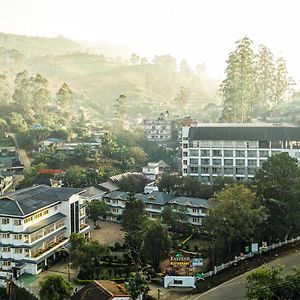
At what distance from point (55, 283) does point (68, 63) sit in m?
130

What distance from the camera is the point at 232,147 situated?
148ft

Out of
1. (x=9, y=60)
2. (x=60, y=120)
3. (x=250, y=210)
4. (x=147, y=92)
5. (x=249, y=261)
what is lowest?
(x=249, y=261)

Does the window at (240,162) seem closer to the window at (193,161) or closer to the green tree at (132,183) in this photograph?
the window at (193,161)

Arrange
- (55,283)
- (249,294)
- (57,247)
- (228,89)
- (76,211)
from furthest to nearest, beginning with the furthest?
(228,89) → (76,211) → (57,247) → (55,283) → (249,294)

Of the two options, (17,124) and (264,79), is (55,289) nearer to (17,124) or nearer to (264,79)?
(17,124)

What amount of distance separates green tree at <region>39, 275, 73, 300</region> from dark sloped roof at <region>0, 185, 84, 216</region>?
268 inches

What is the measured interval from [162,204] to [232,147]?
10775mm

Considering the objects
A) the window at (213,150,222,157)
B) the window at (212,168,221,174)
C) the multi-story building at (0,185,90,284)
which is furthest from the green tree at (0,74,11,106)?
the multi-story building at (0,185,90,284)

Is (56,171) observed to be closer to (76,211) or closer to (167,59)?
(76,211)

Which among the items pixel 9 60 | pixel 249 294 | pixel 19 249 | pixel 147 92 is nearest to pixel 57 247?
pixel 19 249

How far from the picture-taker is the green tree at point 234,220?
91.2 feet

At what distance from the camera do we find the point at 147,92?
11644cm

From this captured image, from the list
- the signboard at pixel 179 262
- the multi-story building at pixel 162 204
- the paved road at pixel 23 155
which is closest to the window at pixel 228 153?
the multi-story building at pixel 162 204

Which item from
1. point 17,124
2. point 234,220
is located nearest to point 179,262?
point 234,220
